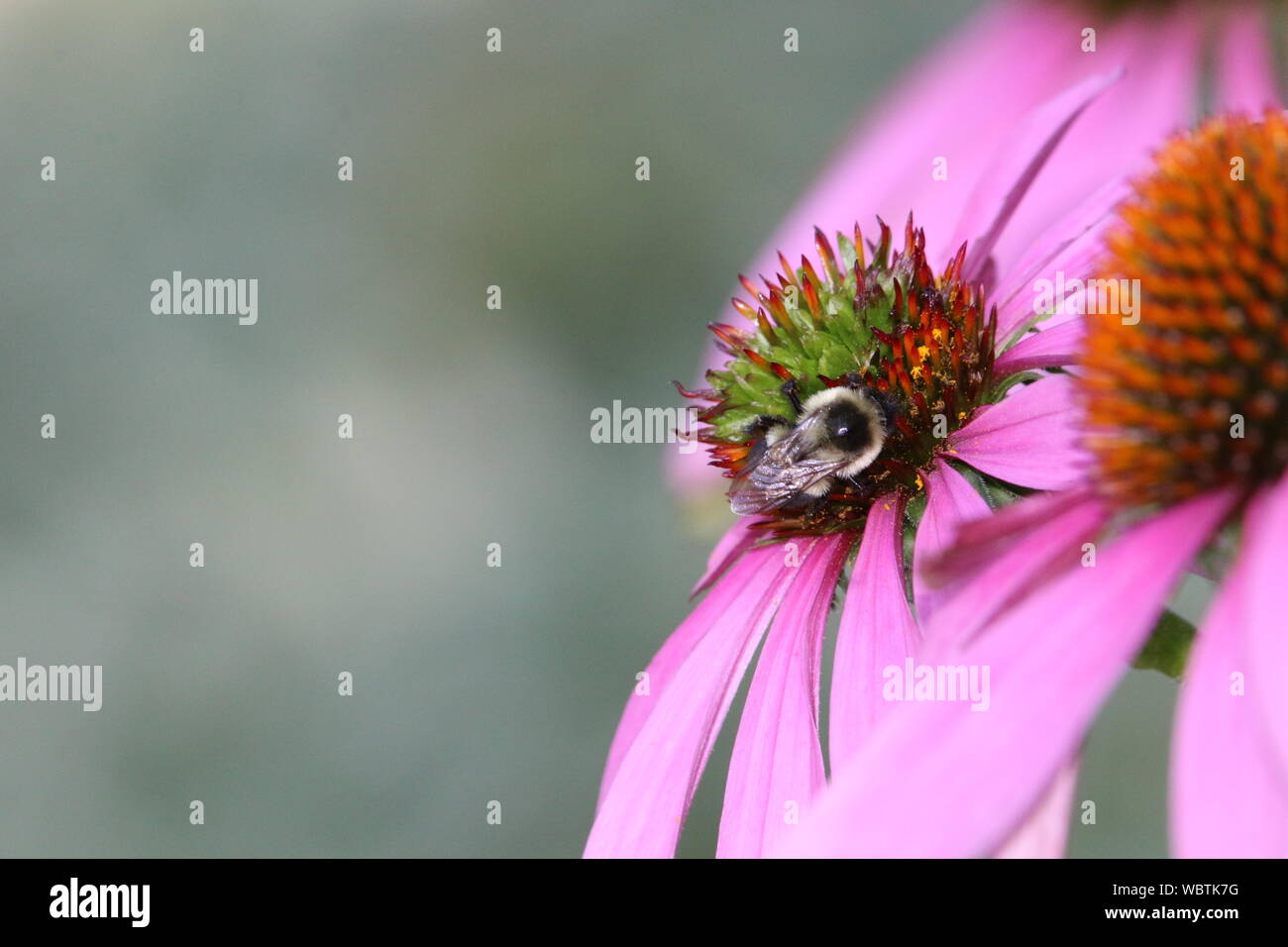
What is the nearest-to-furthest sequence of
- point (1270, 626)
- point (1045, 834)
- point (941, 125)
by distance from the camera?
point (1270, 626) → point (1045, 834) → point (941, 125)

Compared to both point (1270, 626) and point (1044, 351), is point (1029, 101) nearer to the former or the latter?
point (1044, 351)

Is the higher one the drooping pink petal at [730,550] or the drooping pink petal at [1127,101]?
the drooping pink petal at [1127,101]

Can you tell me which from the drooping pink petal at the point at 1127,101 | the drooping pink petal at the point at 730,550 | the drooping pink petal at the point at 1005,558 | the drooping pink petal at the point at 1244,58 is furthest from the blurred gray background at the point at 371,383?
the drooping pink petal at the point at 1005,558

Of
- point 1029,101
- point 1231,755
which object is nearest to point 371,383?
point 1029,101

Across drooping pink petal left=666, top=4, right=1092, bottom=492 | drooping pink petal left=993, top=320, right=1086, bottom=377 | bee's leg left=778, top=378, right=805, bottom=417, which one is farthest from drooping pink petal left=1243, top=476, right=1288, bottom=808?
drooping pink petal left=666, top=4, right=1092, bottom=492

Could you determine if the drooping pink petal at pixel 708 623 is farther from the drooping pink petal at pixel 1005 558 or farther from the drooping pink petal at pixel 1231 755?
the drooping pink petal at pixel 1231 755
